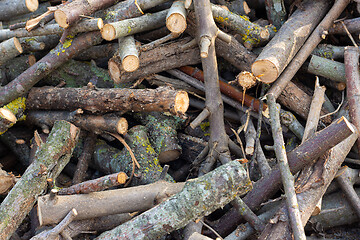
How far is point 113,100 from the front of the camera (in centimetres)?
402

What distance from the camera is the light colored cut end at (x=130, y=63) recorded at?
3.99 meters

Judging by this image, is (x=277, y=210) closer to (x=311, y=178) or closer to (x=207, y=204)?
(x=311, y=178)

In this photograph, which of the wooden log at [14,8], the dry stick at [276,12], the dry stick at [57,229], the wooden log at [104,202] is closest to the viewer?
the dry stick at [57,229]

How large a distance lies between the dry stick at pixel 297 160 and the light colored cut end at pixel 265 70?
80cm

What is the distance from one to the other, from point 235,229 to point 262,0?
3.12 meters

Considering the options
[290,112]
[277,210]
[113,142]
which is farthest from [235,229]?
[113,142]

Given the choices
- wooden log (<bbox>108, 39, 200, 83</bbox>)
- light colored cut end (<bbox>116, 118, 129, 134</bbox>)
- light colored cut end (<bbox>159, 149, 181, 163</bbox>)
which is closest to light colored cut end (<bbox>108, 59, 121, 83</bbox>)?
wooden log (<bbox>108, 39, 200, 83</bbox>)

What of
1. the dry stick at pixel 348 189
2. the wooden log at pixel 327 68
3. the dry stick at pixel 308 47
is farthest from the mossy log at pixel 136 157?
the wooden log at pixel 327 68

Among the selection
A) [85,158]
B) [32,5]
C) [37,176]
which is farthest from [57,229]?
[32,5]

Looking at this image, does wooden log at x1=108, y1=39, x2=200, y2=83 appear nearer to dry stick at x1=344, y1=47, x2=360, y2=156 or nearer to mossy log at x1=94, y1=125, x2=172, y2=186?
mossy log at x1=94, y1=125, x2=172, y2=186

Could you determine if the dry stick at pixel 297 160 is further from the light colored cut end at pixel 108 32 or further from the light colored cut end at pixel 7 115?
the light colored cut end at pixel 7 115

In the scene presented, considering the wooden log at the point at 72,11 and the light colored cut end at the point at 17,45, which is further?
the light colored cut end at the point at 17,45

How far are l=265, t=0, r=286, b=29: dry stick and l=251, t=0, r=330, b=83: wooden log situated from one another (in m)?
0.19

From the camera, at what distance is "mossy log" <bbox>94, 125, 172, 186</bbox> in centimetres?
388
